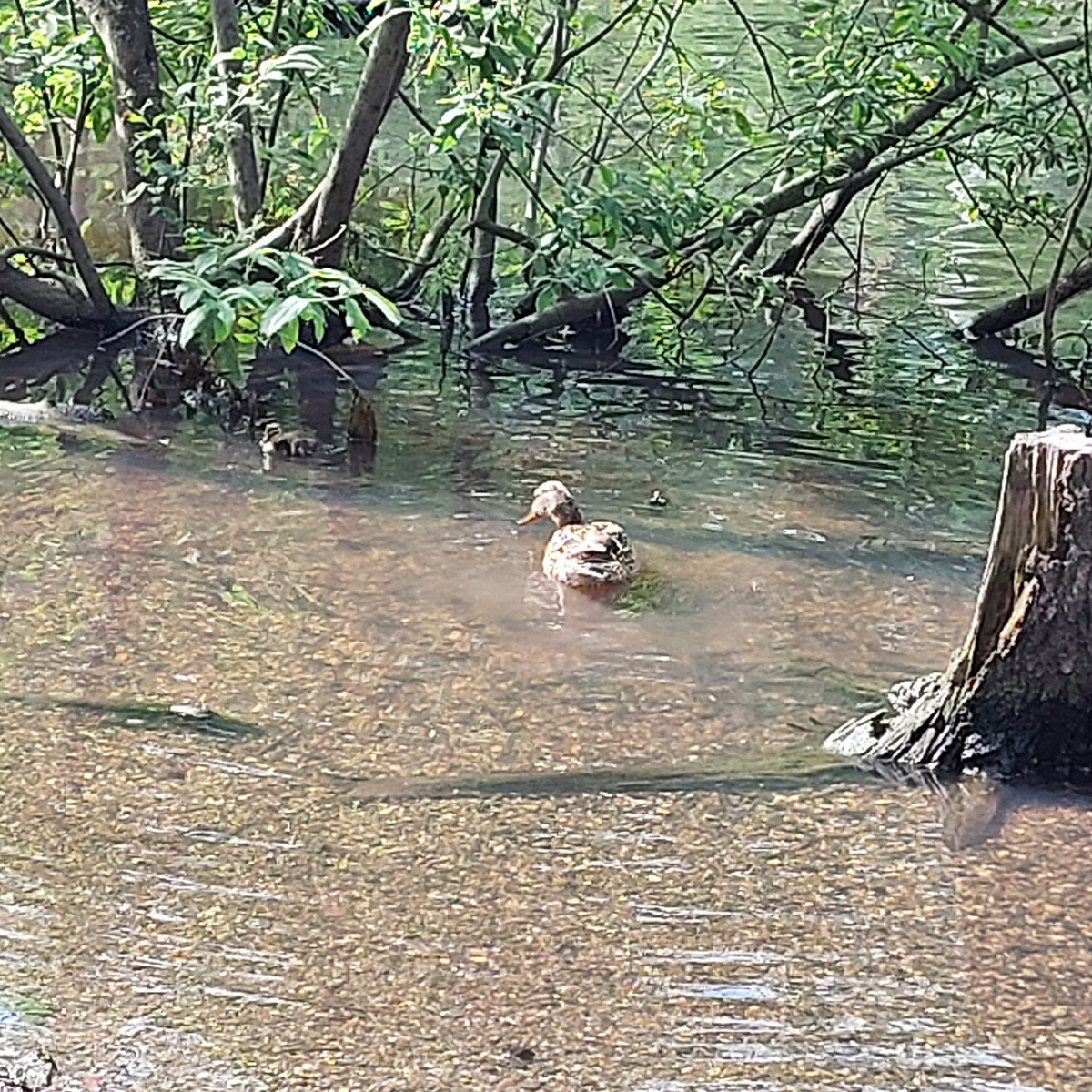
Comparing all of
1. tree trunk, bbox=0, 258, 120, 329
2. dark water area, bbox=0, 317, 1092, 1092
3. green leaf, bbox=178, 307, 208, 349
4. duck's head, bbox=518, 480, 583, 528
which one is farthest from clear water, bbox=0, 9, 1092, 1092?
tree trunk, bbox=0, 258, 120, 329

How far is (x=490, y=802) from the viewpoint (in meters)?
4.98

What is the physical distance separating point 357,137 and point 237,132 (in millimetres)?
805

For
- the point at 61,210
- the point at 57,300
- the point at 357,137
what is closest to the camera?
the point at 357,137

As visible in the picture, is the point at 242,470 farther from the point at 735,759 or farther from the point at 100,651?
the point at 735,759

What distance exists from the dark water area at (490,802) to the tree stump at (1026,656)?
165mm

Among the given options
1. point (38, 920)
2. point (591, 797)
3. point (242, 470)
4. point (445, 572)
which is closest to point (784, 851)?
point (591, 797)

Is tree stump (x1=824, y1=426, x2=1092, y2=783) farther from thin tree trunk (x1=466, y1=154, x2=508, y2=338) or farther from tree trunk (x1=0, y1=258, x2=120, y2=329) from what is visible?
tree trunk (x1=0, y1=258, x2=120, y2=329)

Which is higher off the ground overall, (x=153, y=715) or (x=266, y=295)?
(x=266, y=295)

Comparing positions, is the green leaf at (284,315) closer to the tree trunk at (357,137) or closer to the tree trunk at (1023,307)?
the tree trunk at (357,137)

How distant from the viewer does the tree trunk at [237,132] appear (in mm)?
9211

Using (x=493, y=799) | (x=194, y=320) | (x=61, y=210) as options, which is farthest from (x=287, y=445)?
(x=493, y=799)

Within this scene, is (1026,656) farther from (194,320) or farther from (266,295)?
(194,320)

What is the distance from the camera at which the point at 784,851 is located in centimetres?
475

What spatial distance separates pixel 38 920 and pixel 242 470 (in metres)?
4.31
